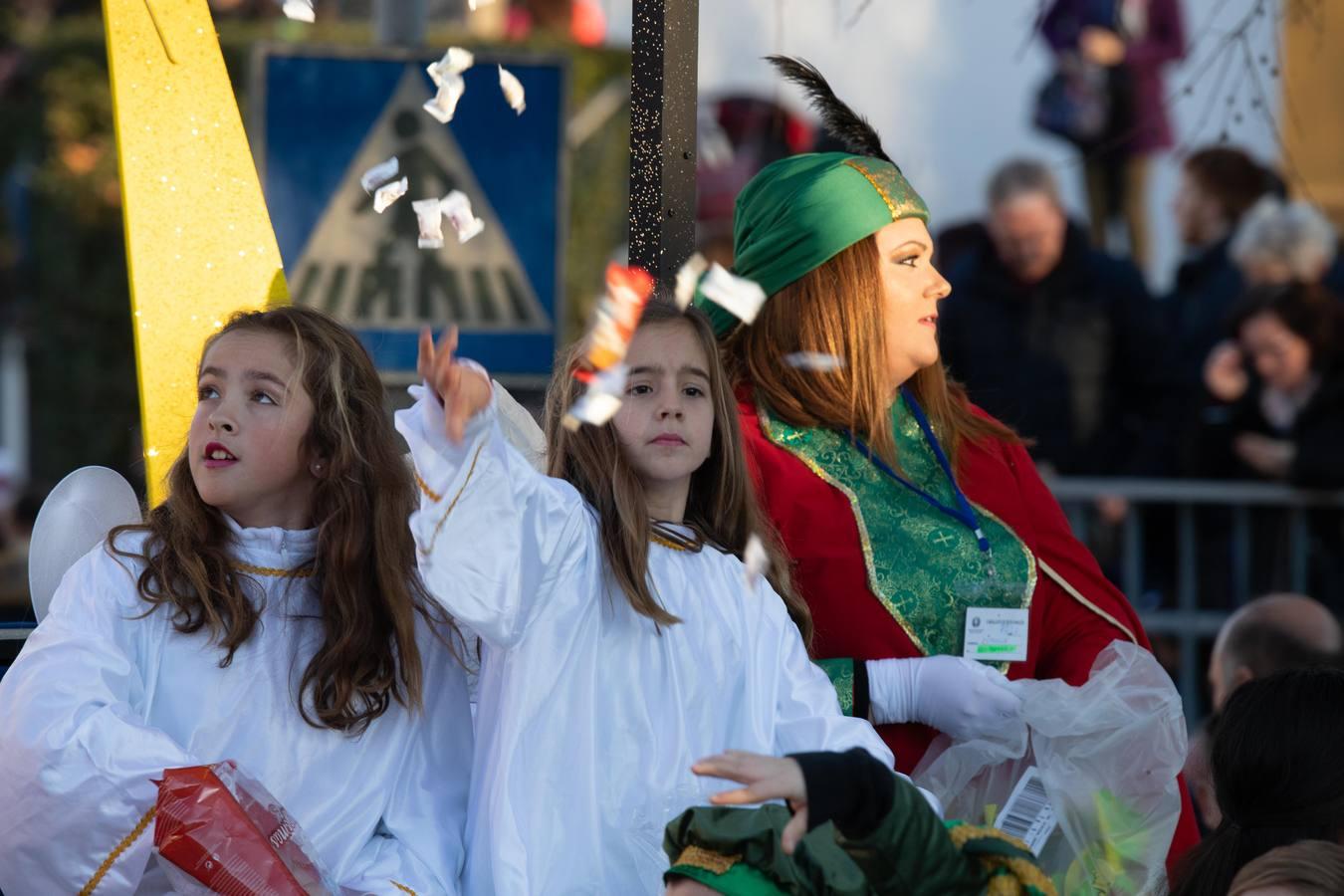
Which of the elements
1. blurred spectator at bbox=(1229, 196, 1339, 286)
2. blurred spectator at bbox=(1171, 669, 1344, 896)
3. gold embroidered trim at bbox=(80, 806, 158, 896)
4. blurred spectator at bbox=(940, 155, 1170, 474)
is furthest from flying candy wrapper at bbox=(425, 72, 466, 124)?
blurred spectator at bbox=(1229, 196, 1339, 286)

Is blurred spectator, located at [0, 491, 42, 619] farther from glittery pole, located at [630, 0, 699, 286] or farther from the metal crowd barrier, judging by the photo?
glittery pole, located at [630, 0, 699, 286]

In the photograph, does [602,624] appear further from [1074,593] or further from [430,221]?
[1074,593]

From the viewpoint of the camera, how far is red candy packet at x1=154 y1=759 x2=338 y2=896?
3271 mm

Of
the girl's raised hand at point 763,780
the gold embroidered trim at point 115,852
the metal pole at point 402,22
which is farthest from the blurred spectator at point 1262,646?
the gold embroidered trim at point 115,852

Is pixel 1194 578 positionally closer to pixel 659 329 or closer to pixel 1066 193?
pixel 1066 193

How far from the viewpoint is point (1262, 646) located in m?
5.11

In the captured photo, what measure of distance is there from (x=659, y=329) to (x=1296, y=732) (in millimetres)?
1201

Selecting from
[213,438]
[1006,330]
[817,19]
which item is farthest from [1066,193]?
[213,438]

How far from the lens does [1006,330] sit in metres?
7.13

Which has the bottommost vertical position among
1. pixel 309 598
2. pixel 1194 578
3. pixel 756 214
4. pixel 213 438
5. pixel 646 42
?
pixel 1194 578

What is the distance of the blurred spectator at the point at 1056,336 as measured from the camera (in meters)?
7.12

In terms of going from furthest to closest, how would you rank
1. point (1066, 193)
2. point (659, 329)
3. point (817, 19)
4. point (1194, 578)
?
point (817, 19) < point (1066, 193) < point (1194, 578) < point (659, 329)

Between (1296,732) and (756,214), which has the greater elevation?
(756,214)

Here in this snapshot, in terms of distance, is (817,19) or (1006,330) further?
(817,19)
